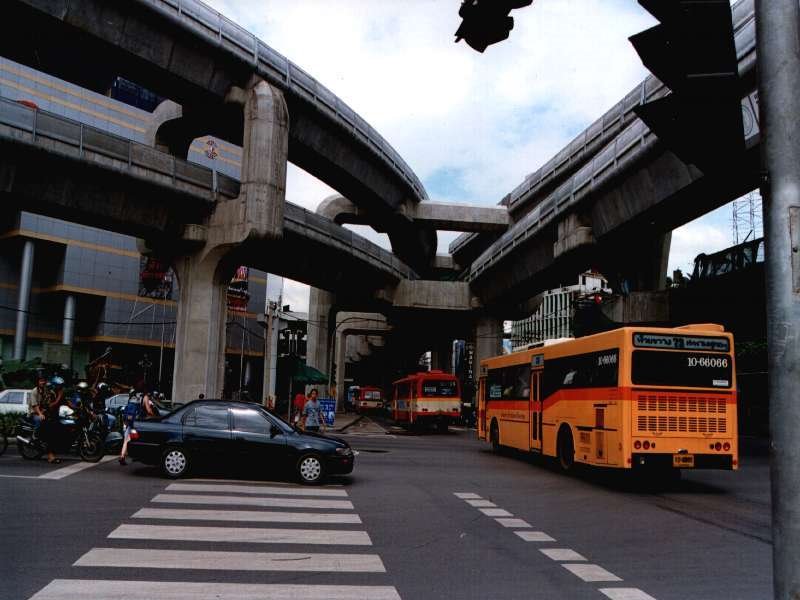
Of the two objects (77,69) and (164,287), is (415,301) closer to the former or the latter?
(164,287)

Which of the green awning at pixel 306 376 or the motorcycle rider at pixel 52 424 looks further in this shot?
the green awning at pixel 306 376

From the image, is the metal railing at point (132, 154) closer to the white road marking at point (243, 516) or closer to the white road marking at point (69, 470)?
the white road marking at point (69, 470)

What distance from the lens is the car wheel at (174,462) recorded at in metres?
13.3

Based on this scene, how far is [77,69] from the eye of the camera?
66000 millimetres

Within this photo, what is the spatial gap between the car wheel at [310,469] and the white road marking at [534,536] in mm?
5072

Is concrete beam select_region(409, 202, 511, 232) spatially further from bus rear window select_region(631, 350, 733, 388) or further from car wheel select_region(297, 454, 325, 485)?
car wheel select_region(297, 454, 325, 485)

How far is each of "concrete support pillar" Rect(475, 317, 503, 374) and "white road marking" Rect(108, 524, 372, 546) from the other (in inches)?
1560

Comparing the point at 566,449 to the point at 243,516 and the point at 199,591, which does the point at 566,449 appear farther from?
the point at 199,591

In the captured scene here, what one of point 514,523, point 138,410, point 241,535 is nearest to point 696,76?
point 241,535

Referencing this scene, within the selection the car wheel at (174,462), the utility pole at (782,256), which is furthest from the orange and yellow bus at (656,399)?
the utility pole at (782,256)

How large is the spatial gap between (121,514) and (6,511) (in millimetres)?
1427

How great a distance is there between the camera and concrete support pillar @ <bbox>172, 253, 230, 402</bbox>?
28.5 m

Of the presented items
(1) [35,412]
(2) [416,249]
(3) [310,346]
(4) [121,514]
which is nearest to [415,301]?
(2) [416,249]

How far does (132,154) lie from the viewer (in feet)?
80.9
